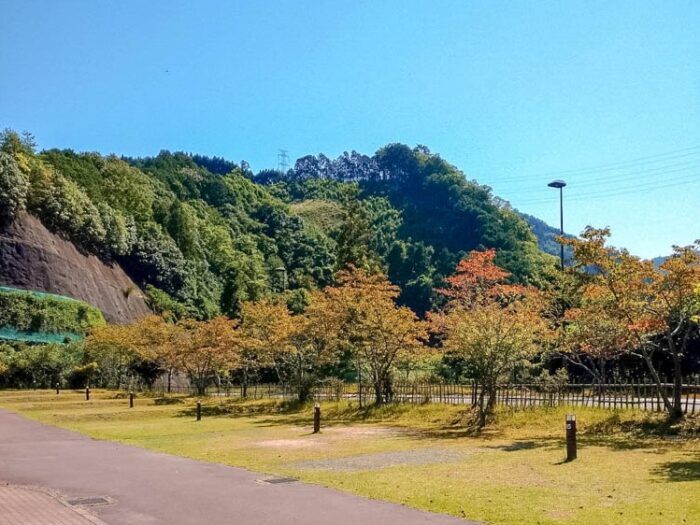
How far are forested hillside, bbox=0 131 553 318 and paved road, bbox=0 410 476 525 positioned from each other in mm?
48755

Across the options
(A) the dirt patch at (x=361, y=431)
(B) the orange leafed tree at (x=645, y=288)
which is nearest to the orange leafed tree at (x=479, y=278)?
(B) the orange leafed tree at (x=645, y=288)

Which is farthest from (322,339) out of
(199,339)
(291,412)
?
(199,339)

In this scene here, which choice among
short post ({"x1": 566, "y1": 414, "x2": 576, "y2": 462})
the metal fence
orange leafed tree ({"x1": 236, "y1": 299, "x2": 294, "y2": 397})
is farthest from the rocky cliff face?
short post ({"x1": 566, "y1": 414, "x2": 576, "y2": 462})

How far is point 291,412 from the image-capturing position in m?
30.1

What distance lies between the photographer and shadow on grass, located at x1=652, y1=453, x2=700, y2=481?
35.4ft

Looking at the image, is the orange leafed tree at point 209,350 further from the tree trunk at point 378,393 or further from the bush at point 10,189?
the bush at point 10,189

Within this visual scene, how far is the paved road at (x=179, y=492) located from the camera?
8297 mm

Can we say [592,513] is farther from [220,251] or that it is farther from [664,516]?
[220,251]

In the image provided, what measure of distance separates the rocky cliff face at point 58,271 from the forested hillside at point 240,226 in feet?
7.04

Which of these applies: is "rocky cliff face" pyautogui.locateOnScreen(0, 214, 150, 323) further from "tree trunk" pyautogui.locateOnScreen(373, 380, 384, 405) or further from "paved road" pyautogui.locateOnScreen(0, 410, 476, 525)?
"paved road" pyautogui.locateOnScreen(0, 410, 476, 525)

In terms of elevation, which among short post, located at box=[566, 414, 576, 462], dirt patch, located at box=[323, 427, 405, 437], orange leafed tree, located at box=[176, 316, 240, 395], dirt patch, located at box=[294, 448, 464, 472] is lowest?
dirt patch, located at box=[323, 427, 405, 437]

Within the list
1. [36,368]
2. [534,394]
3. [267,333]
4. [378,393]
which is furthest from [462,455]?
[36,368]

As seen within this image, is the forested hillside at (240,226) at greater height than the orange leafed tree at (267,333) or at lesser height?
greater

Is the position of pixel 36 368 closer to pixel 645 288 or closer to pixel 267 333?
pixel 267 333
